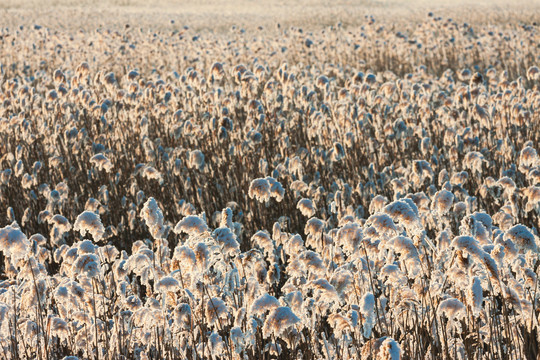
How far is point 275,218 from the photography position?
5.36 m

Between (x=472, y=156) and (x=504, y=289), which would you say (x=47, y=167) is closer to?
(x=472, y=156)

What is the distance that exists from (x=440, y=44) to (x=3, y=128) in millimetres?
11610

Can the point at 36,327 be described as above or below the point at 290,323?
below

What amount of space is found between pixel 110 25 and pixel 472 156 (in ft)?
79.0

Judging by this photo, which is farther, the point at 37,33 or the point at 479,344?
the point at 37,33

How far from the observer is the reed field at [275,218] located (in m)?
2.47

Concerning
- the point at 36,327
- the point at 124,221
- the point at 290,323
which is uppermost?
the point at 290,323

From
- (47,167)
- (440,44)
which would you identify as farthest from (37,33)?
(47,167)

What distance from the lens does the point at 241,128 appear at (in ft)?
24.6

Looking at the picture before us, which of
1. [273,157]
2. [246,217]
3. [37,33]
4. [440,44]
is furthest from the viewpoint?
[37,33]

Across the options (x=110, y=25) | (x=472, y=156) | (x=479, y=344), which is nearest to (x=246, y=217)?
(x=472, y=156)

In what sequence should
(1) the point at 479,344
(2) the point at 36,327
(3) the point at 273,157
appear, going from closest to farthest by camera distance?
(1) the point at 479,344 → (2) the point at 36,327 → (3) the point at 273,157

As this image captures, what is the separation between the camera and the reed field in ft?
8.11

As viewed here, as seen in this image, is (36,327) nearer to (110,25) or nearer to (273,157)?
(273,157)
